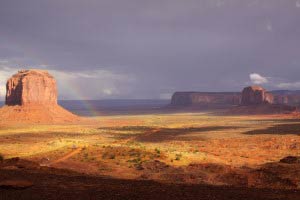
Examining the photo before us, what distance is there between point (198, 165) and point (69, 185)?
13980 millimetres

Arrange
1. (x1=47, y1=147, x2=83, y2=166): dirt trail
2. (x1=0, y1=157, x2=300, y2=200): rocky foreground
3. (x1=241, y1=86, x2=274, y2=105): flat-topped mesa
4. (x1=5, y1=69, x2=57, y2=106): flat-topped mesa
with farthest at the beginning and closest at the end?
1. (x1=241, y1=86, x2=274, y2=105): flat-topped mesa
2. (x1=5, y1=69, x2=57, y2=106): flat-topped mesa
3. (x1=47, y1=147, x2=83, y2=166): dirt trail
4. (x1=0, y1=157, x2=300, y2=200): rocky foreground

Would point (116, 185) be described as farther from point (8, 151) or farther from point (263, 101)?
point (263, 101)

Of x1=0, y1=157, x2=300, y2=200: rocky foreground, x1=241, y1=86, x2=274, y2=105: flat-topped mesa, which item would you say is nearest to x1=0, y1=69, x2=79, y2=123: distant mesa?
x1=0, y1=157, x2=300, y2=200: rocky foreground

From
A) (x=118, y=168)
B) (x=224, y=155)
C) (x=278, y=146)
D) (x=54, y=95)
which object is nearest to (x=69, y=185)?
(x=118, y=168)

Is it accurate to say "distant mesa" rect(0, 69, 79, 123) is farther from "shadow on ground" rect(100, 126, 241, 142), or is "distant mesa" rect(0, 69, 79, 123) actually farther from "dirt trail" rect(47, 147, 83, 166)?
"dirt trail" rect(47, 147, 83, 166)

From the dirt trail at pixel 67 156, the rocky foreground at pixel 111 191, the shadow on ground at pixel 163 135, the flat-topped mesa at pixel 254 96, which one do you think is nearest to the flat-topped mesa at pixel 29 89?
the shadow on ground at pixel 163 135

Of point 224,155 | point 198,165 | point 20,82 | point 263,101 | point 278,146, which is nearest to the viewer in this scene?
point 198,165

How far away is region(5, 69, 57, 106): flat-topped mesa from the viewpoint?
98.7 metres

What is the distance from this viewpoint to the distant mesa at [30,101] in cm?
9512

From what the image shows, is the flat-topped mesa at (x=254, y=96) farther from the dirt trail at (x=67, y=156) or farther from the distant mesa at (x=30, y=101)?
the dirt trail at (x=67, y=156)

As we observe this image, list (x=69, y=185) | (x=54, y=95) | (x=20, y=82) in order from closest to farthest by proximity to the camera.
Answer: (x=69, y=185) → (x=20, y=82) → (x=54, y=95)

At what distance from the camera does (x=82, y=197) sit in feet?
43.5

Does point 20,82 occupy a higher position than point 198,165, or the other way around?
point 20,82

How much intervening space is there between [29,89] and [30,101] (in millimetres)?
3521
